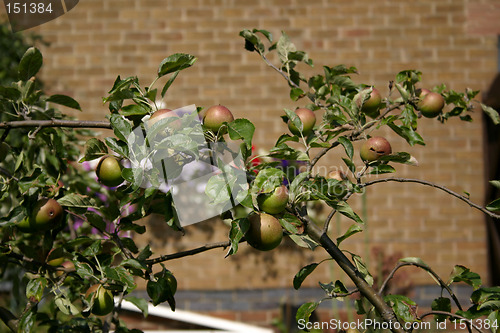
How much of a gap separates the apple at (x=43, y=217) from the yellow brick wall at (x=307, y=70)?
2.53m

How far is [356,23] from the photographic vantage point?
368 centimetres

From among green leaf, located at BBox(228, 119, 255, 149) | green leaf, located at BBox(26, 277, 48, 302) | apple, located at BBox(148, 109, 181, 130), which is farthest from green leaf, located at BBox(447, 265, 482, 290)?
green leaf, located at BBox(26, 277, 48, 302)

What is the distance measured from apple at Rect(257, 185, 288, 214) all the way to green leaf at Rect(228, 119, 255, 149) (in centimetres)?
9

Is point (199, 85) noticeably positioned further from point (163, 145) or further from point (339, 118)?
point (163, 145)

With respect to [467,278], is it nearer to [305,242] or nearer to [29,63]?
[305,242]

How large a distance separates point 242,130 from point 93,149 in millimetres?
309

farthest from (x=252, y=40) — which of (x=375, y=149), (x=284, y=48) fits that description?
(x=375, y=149)

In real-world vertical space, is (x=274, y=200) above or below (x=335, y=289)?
above

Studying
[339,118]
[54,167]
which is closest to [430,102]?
[339,118]

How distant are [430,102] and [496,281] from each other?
2660 mm

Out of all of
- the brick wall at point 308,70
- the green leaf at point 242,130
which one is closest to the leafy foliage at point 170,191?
the green leaf at point 242,130

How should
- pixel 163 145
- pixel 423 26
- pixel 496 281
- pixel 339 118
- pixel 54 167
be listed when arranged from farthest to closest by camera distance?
pixel 423 26
pixel 496 281
pixel 54 167
pixel 339 118
pixel 163 145

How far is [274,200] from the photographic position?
0.87 meters

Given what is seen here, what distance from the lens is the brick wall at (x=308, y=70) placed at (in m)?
3.58
